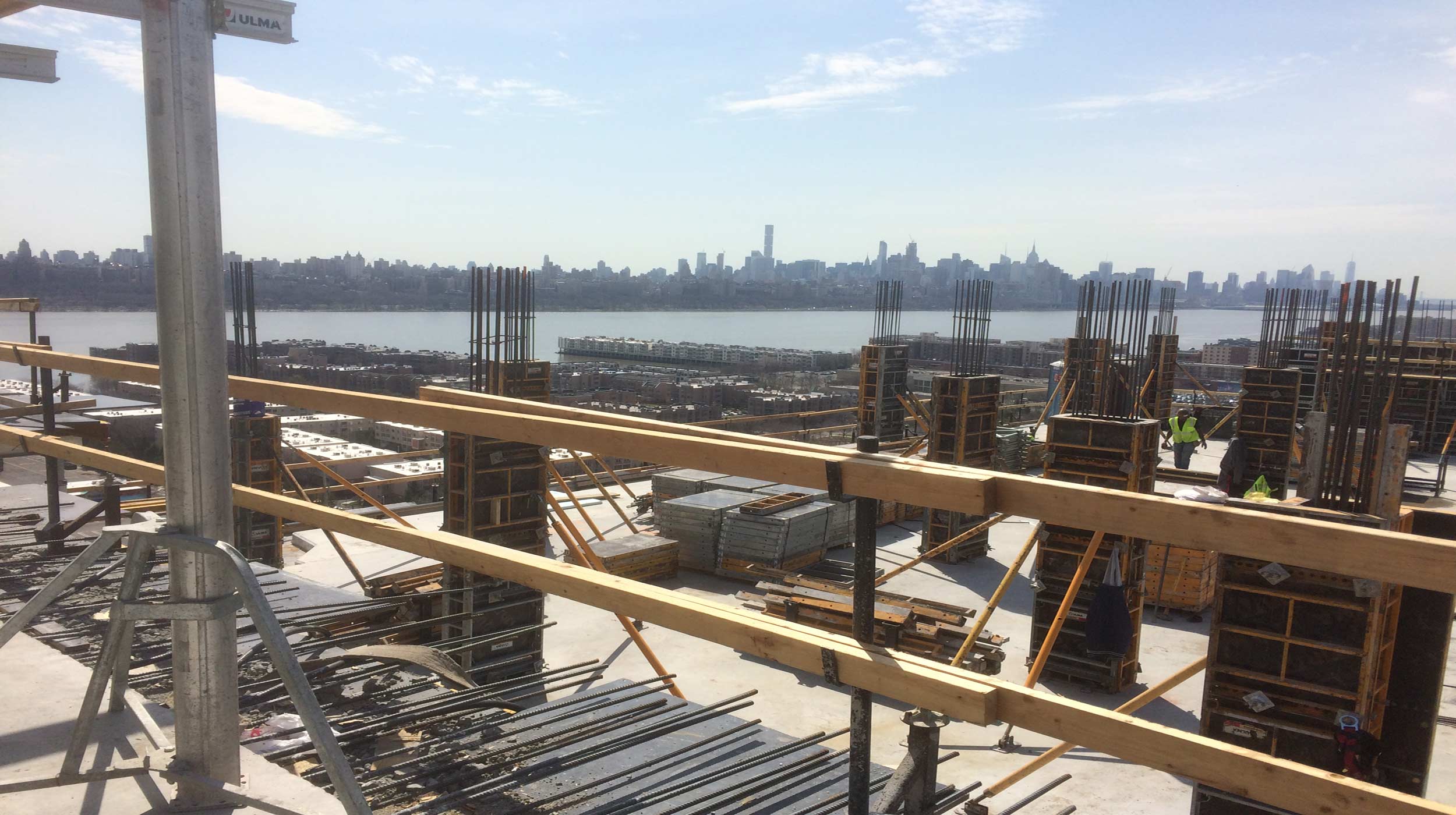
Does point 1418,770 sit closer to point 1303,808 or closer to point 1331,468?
point 1331,468

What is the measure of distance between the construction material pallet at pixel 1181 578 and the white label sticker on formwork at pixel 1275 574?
241 inches

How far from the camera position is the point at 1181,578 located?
11266 mm

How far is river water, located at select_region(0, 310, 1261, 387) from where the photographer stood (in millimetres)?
73062

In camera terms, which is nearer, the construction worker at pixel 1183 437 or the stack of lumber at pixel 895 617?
the stack of lumber at pixel 895 617

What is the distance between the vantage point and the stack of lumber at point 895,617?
31.2 ft

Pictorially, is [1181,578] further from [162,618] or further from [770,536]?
[162,618]

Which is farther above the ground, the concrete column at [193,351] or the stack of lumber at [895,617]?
the concrete column at [193,351]

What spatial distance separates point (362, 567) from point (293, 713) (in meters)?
8.74

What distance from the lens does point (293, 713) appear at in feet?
12.7

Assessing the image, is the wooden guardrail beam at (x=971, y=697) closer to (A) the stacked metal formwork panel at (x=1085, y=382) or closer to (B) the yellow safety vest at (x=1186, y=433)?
(A) the stacked metal formwork panel at (x=1085, y=382)

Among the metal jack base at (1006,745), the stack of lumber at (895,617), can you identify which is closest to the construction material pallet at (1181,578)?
the stack of lumber at (895,617)

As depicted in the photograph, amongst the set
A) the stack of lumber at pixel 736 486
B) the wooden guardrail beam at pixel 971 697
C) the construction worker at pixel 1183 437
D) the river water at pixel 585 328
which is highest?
the wooden guardrail beam at pixel 971 697

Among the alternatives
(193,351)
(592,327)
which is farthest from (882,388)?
(592,327)

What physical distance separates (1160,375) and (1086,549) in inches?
575
